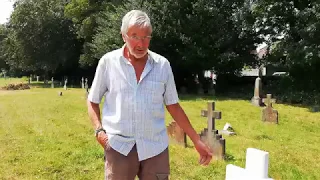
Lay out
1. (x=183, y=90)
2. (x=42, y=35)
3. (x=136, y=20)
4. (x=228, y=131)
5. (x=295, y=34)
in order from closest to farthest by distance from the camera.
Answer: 1. (x=136, y=20)
2. (x=228, y=131)
3. (x=295, y=34)
4. (x=183, y=90)
5. (x=42, y=35)

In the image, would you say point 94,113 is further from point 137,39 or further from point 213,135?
point 213,135

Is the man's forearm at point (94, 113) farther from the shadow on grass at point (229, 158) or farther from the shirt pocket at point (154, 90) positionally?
the shadow on grass at point (229, 158)

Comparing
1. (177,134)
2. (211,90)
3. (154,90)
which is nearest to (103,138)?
(154,90)

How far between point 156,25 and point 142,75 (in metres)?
19.0

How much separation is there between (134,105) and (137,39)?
1.53 ft

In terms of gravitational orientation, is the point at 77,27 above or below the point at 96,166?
above

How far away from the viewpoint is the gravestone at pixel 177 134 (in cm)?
760

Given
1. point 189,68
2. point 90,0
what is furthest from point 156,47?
point 90,0

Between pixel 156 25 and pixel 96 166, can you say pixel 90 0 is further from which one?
pixel 96 166

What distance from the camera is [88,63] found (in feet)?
107

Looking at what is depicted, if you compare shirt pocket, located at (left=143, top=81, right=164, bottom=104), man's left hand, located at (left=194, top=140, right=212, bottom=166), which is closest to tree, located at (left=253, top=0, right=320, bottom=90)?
man's left hand, located at (left=194, top=140, right=212, bottom=166)

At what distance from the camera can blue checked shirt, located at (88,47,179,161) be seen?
2625 mm

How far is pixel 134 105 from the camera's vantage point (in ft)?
8.57

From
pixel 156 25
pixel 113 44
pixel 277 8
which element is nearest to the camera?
pixel 277 8
